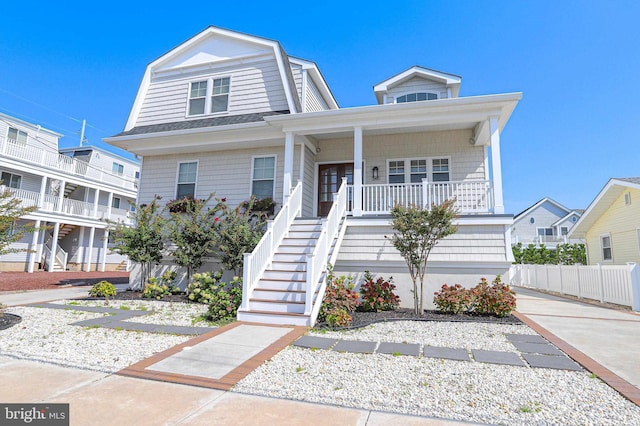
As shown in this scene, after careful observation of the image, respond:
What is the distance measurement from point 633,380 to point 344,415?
10.0ft

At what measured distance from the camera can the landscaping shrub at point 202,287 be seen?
807 centimetres

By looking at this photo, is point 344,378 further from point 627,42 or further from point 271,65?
point 627,42

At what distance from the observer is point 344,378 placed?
3.32 meters

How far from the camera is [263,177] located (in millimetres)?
10281

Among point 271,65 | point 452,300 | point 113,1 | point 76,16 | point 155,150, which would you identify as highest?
point 76,16

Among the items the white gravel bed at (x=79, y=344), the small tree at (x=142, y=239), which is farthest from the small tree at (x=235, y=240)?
the white gravel bed at (x=79, y=344)

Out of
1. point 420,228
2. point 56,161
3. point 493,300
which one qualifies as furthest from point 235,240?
point 56,161

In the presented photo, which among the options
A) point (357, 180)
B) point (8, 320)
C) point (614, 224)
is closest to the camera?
point (8, 320)

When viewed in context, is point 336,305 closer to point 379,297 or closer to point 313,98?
point 379,297

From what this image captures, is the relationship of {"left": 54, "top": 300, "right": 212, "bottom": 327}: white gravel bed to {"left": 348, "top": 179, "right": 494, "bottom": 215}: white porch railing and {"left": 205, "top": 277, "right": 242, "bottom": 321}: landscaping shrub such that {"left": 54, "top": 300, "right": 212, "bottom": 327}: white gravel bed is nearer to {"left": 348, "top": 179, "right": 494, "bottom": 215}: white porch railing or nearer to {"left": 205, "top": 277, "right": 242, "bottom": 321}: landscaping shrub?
{"left": 205, "top": 277, "right": 242, "bottom": 321}: landscaping shrub

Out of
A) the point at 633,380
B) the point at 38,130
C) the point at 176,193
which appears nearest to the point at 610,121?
the point at 633,380

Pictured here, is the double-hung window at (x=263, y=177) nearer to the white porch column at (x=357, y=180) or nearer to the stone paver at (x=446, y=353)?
the white porch column at (x=357, y=180)

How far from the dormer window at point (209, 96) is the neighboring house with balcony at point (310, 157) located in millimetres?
37

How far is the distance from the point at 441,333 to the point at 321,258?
2482 mm
